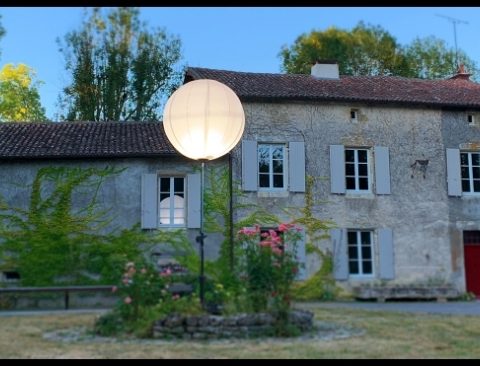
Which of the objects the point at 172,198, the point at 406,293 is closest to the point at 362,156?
the point at 406,293

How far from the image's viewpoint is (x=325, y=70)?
18.0 meters

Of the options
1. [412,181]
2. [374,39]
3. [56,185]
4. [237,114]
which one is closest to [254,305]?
[237,114]

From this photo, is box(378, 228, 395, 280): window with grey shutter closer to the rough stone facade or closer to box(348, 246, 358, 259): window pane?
the rough stone facade

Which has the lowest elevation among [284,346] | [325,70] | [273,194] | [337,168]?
[284,346]

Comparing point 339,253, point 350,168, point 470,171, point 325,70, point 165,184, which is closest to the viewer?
point 165,184

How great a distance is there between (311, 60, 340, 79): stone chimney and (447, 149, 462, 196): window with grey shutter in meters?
4.31

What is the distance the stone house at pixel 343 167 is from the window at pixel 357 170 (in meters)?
0.03

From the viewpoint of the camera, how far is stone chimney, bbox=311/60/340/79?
18.0 m

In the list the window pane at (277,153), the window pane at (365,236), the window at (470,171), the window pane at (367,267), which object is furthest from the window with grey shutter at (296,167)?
the window at (470,171)

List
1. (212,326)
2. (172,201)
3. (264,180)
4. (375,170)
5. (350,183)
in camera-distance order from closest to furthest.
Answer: (212,326), (172,201), (264,180), (375,170), (350,183)

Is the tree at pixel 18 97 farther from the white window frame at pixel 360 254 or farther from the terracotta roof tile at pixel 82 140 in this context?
the white window frame at pixel 360 254

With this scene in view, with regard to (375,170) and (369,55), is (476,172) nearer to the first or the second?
(375,170)

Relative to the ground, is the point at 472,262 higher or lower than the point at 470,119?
lower

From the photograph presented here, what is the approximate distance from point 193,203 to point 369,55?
1738 cm
